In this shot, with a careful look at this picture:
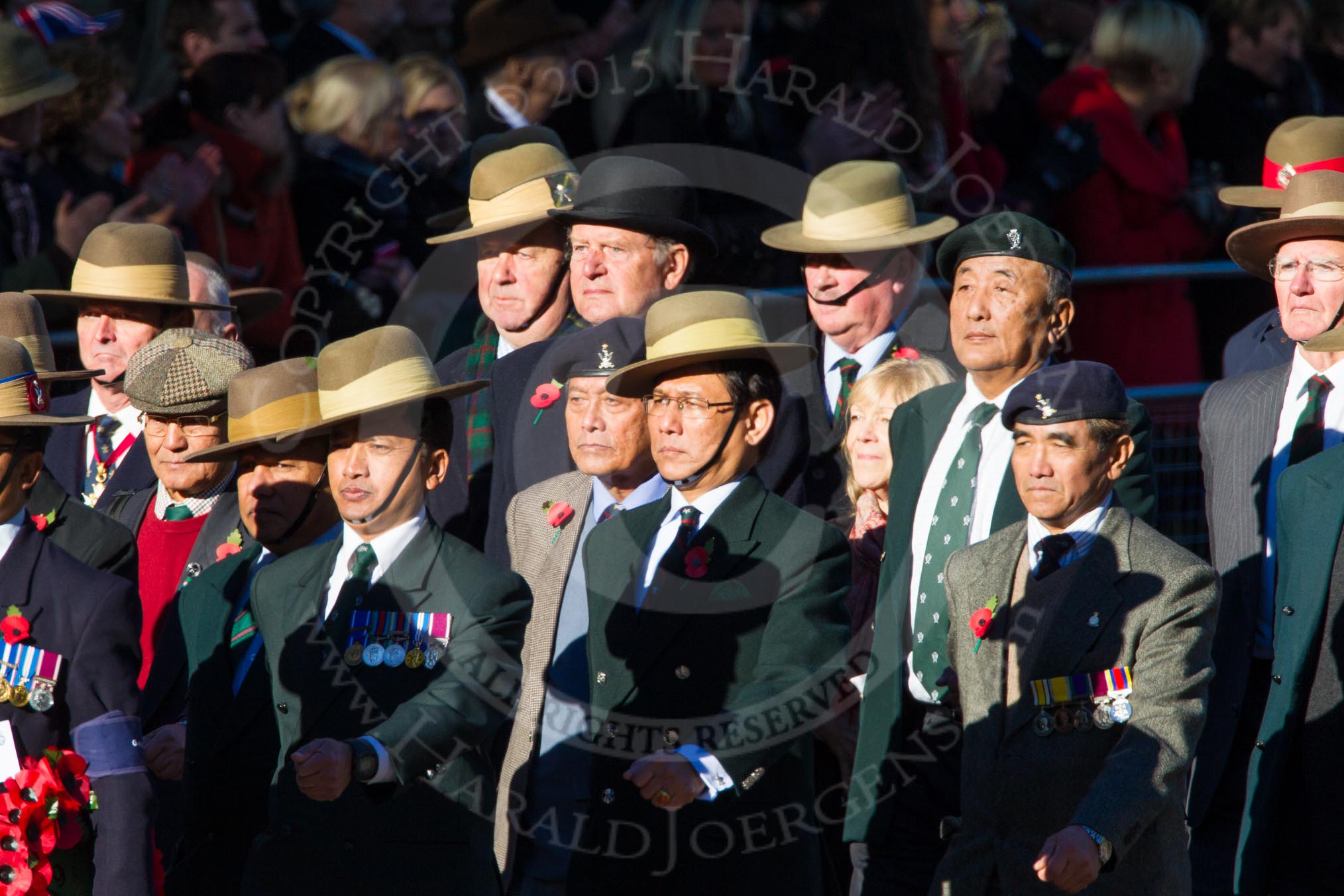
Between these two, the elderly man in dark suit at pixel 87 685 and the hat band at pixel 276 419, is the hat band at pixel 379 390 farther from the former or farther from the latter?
the elderly man in dark suit at pixel 87 685

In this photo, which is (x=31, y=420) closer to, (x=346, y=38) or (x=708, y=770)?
(x=708, y=770)

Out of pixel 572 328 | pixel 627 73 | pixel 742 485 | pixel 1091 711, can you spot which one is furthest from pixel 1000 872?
pixel 627 73

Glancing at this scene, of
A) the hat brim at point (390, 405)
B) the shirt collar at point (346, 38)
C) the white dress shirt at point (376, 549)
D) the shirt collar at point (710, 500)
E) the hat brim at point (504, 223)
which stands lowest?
the white dress shirt at point (376, 549)

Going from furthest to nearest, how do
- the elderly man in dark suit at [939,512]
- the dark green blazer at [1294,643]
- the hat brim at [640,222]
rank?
the hat brim at [640,222]
the elderly man in dark suit at [939,512]
the dark green blazer at [1294,643]

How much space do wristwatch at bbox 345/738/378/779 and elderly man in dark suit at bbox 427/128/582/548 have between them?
2.10 meters

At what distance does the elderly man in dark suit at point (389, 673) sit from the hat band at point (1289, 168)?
10.9 ft

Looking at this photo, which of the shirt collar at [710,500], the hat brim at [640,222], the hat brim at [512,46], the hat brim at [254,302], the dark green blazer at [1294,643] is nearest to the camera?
the shirt collar at [710,500]

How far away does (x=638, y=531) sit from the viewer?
531cm

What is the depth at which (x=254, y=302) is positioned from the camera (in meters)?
8.08

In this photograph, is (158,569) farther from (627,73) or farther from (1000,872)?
(627,73)

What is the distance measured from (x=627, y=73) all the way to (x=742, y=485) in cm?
412


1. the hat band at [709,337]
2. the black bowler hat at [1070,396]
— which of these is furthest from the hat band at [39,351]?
the black bowler hat at [1070,396]

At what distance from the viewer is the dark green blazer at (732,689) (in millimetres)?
4898

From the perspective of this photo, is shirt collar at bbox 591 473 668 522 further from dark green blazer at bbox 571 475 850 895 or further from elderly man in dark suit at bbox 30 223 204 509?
elderly man in dark suit at bbox 30 223 204 509
